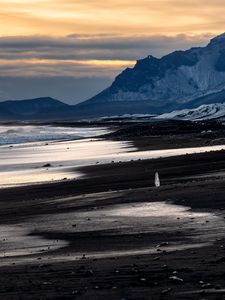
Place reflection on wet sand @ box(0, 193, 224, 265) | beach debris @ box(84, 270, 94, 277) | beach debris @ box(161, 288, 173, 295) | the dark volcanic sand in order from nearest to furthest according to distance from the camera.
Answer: beach debris @ box(161, 288, 173, 295) → the dark volcanic sand → beach debris @ box(84, 270, 94, 277) → reflection on wet sand @ box(0, 193, 224, 265)

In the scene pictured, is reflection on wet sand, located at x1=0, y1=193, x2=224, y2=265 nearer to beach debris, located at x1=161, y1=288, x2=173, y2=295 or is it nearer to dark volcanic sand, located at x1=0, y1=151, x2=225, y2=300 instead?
dark volcanic sand, located at x1=0, y1=151, x2=225, y2=300

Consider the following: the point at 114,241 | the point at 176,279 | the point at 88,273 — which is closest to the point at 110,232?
the point at 114,241

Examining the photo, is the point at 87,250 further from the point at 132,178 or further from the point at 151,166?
the point at 151,166

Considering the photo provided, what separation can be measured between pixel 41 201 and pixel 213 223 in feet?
40.4

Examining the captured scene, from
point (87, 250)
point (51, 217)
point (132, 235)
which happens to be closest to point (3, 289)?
point (87, 250)

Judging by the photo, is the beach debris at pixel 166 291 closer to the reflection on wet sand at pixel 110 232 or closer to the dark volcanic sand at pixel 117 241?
the dark volcanic sand at pixel 117 241

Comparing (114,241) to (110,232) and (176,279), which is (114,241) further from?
(176,279)

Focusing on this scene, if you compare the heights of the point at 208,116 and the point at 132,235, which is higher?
the point at 132,235

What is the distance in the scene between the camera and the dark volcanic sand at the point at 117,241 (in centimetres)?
1322

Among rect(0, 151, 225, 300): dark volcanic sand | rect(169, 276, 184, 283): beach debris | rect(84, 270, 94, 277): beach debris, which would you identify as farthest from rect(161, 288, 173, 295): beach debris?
rect(84, 270, 94, 277): beach debris

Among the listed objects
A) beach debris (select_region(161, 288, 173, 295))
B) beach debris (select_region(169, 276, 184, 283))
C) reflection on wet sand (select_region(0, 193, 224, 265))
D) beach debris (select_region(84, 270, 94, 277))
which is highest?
beach debris (select_region(161, 288, 173, 295))

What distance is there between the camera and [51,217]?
86.4 ft

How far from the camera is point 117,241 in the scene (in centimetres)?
1986

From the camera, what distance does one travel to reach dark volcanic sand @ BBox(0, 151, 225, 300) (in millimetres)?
13219
